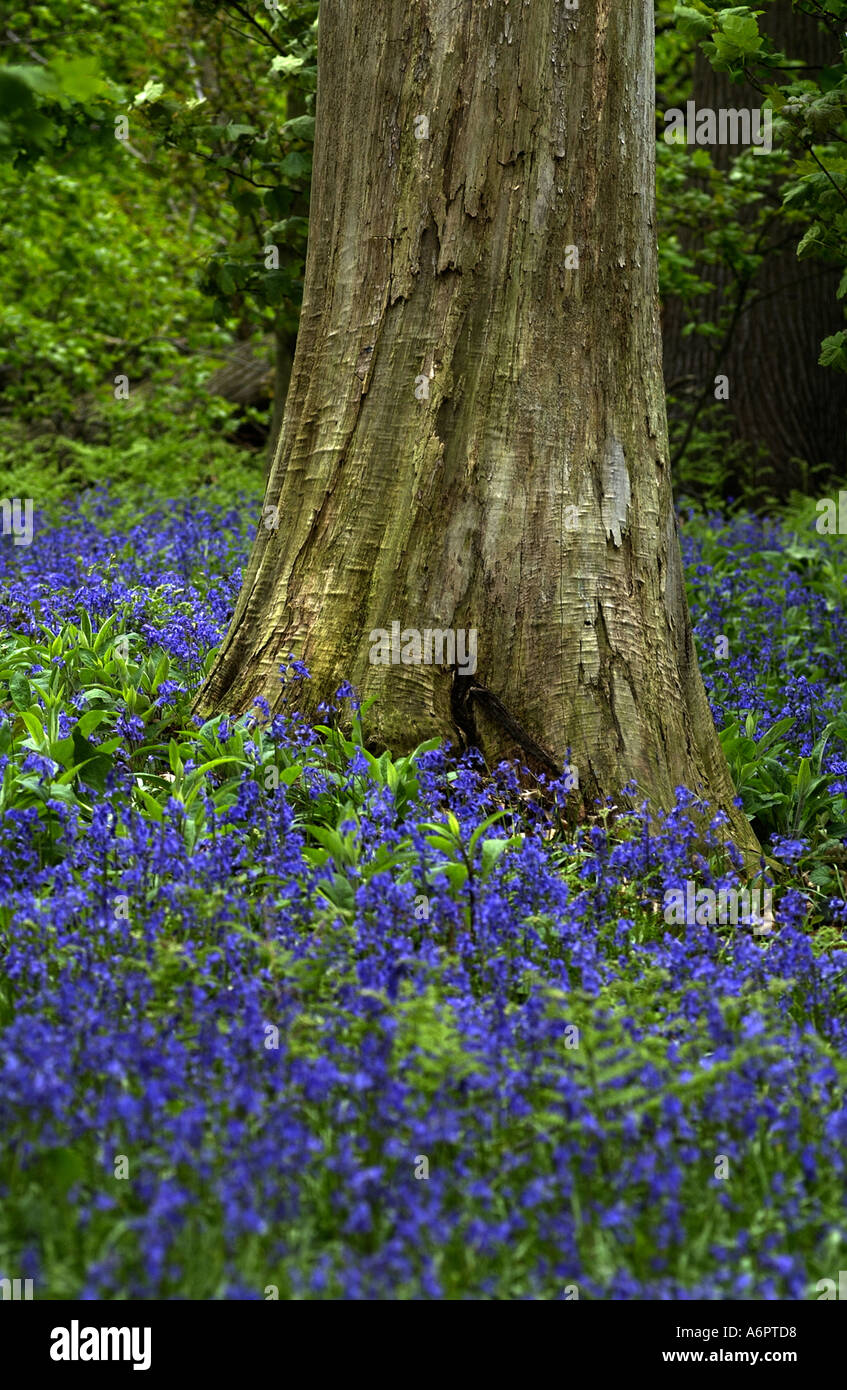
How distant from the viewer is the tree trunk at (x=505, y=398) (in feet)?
14.0

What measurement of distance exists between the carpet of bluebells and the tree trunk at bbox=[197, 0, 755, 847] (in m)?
0.29

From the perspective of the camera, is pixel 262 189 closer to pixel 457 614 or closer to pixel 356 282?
pixel 356 282

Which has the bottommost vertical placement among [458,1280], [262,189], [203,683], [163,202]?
[458,1280]

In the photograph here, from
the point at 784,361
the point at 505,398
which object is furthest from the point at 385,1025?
the point at 784,361

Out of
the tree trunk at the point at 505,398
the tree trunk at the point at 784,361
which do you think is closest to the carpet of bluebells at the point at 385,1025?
the tree trunk at the point at 505,398

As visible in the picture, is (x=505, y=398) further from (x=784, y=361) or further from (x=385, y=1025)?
(x=784, y=361)

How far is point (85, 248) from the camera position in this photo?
1280 cm

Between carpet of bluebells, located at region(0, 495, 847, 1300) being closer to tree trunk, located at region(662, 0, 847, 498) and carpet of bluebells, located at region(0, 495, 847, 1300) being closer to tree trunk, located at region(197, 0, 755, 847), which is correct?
tree trunk, located at region(197, 0, 755, 847)

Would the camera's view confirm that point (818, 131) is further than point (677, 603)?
Yes

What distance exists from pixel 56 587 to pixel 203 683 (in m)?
2.16

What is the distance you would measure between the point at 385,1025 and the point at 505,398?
8.20 ft

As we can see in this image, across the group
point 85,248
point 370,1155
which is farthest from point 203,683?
point 85,248

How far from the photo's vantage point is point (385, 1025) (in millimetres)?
2537

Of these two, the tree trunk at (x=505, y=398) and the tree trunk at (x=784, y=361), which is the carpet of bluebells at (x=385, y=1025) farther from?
the tree trunk at (x=784, y=361)
